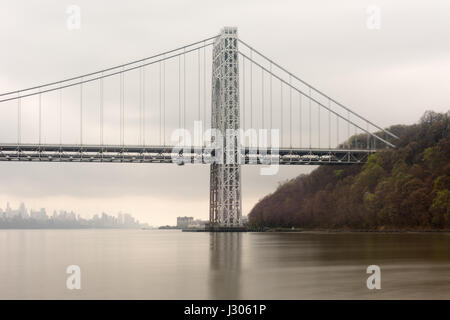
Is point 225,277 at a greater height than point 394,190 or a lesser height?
lesser

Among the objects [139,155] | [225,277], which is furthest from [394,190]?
[225,277]

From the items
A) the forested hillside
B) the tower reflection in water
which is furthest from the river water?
the forested hillside

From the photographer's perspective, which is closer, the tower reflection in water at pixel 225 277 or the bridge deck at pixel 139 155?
the tower reflection in water at pixel 225 277

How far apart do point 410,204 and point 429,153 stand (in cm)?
656

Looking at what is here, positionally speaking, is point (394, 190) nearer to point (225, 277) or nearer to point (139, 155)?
point (139, 155)

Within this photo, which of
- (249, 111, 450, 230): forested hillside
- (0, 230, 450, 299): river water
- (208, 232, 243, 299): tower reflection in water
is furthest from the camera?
(249, 111, 450, 230): forested hillside

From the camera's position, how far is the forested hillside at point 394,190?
6314cm

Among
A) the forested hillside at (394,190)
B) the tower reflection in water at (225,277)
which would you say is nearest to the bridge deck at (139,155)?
the forested hillside at (394,190)

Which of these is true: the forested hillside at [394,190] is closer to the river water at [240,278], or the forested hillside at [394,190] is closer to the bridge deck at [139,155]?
the bridge deck at [139,155]

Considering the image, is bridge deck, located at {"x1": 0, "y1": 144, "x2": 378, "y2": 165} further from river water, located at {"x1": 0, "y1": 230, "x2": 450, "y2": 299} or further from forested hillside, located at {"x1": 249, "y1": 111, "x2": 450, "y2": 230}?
river water, located at {"x1": 0, "y1": 230, "x2": 450, "y2": 299}

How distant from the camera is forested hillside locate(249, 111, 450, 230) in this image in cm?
6314

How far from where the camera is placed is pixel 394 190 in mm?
68375
